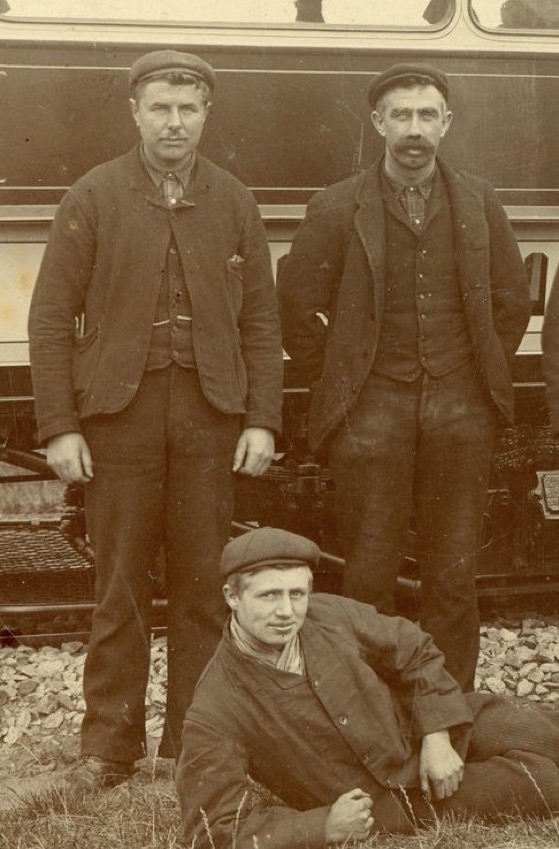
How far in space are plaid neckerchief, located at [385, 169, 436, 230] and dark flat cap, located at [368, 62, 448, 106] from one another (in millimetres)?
278

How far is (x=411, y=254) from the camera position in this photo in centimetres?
410

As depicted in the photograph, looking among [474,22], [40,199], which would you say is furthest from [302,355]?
[474,22]

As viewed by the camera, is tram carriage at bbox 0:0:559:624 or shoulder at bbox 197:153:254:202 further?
tram carriage at bbox 0:0:559:624

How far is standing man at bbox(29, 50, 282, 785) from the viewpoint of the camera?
379cm

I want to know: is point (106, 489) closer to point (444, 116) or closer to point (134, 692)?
point (134, 692)

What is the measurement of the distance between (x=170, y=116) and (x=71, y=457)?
41.1 inches

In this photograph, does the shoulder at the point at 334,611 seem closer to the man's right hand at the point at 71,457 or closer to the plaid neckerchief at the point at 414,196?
the man's right hand at the point at 71,457

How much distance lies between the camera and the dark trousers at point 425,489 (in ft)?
13.5

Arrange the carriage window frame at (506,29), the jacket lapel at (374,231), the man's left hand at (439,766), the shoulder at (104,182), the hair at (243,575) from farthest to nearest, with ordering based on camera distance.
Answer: the carriage window frame at (506,29) < the jacket lapel at (374,231) < the shoulder at (104,182) < the man's left hand at (439,766) < the hair at (243,575)

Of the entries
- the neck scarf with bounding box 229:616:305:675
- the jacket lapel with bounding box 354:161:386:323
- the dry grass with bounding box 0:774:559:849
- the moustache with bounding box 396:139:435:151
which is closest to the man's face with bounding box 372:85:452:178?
the moustache with bounding box 396:139:435:151

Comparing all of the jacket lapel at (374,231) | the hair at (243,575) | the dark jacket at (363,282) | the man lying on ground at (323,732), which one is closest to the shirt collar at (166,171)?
the dark jacket at (363,282)

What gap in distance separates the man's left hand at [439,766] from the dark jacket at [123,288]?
3.68 ft

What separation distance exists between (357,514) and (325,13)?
1.93 metres

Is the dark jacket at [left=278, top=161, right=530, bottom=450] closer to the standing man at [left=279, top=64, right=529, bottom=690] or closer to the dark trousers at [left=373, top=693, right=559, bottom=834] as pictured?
the standing man at [left=279, top=64, right=529, bottom=690]
